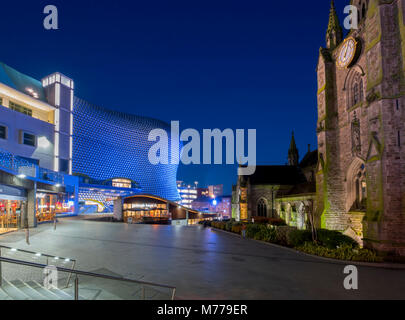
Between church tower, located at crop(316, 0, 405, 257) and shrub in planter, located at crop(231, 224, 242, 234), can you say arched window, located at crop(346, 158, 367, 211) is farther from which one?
shrub in planter, located at crop(231, 224, 242, 234)

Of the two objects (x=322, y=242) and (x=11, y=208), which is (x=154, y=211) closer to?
(x=11, y=208)

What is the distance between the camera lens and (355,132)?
72.1 ft

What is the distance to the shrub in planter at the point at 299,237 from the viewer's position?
15820mm

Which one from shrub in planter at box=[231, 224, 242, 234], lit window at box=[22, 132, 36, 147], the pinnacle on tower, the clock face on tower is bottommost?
shrub in planter at box=[231, 224, 242, 234]

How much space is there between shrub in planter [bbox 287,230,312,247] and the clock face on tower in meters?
14.9

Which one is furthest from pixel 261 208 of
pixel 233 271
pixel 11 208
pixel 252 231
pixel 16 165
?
pixel 233 271

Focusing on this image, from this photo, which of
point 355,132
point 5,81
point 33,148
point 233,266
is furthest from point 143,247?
point 5,81

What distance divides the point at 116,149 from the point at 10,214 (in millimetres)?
69914

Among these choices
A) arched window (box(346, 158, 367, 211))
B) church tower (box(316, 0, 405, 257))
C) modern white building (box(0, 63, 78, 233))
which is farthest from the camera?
modern white building (box(0, 63, 78, 233))

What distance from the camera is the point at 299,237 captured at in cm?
1584

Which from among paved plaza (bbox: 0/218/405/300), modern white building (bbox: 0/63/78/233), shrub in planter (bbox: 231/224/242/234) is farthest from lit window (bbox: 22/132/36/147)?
shrub in planter (bbox: 231/224/242/234)

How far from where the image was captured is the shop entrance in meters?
24.3
